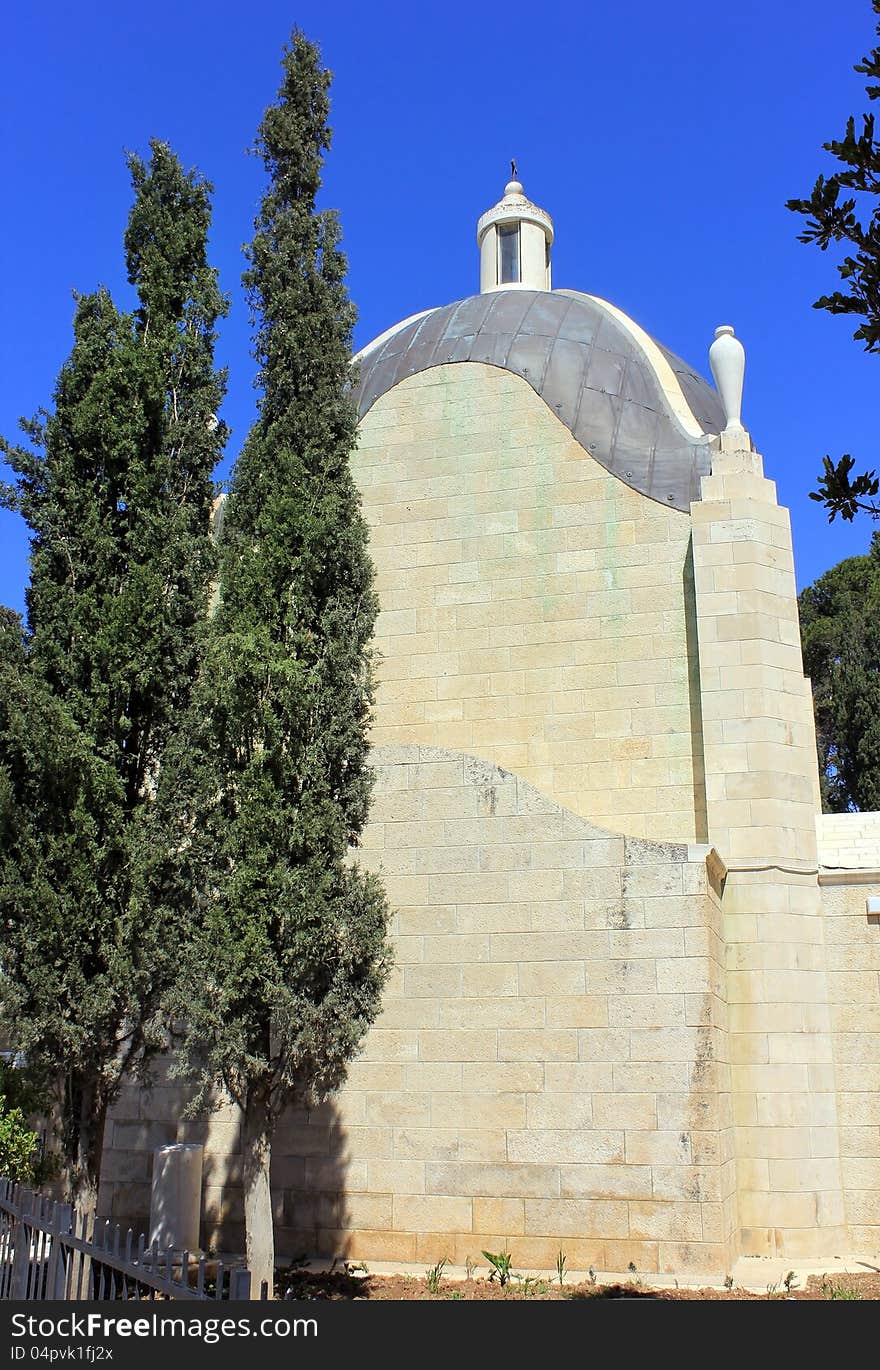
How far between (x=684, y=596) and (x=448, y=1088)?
543 cm

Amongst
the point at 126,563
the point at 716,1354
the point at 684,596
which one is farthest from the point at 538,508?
the point at 716,1354

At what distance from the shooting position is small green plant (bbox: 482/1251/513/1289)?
8.48 meters

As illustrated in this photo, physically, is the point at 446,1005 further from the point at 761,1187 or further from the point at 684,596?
the point at 684,596

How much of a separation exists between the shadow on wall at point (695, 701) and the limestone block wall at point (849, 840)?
1200 millimetres

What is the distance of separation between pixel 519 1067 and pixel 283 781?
11.0 ft

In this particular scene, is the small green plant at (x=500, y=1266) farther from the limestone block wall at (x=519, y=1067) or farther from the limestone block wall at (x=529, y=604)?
the limestone block wall at (x=529, y=604)

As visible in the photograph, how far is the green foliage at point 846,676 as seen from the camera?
26844 millimetres

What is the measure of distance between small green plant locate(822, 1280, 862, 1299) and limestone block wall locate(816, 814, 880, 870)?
3674 millimetres

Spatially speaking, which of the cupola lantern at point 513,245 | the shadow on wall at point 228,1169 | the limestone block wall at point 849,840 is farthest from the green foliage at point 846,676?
the shadow on wall at point 228,1169

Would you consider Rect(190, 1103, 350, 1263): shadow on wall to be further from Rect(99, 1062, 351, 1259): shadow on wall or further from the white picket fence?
the white picket fence

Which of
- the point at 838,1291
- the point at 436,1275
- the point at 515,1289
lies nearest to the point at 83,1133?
the point at 436,1275

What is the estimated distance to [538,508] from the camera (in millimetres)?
12586

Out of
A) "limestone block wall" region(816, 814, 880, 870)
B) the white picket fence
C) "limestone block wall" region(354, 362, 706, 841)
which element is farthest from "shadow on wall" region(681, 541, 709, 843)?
the white picket fence

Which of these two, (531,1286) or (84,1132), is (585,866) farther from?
(84,1132)
